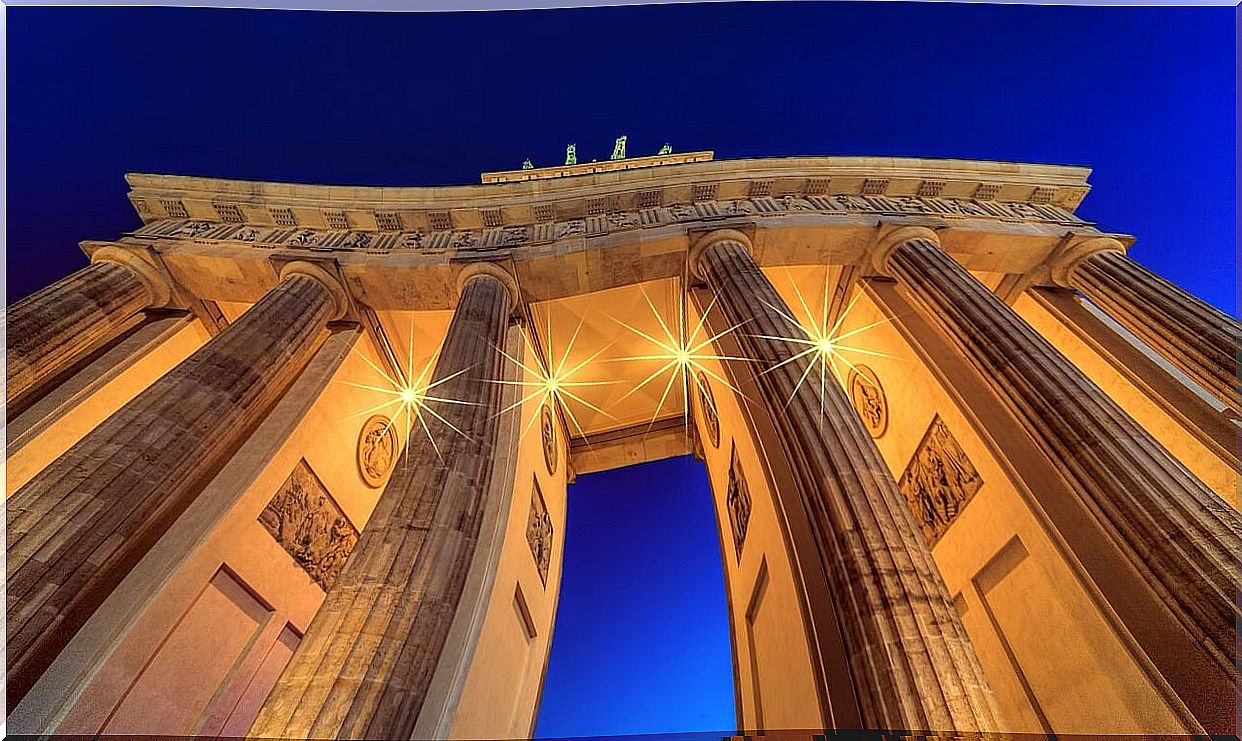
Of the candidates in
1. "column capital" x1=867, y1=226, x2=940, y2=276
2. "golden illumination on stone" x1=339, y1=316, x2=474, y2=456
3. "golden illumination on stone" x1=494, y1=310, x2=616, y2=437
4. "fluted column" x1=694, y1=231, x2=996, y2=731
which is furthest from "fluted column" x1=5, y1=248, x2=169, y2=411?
"column capital" x1=867, y1=226, x2=940, y2=276

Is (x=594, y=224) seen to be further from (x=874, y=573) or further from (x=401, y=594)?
(x=874, y=573)

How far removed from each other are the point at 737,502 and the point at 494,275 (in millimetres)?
6909

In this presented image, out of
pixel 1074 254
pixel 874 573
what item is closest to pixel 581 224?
pixel 874 573

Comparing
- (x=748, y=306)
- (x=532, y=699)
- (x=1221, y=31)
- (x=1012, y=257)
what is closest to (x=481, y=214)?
(x=748, y=306)

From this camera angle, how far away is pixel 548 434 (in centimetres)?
1324

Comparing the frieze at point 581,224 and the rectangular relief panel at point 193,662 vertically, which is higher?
the frieze at point 581,224

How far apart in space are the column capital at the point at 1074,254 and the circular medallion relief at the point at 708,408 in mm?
8010

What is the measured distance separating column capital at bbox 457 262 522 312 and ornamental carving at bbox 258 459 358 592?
4.80 metres

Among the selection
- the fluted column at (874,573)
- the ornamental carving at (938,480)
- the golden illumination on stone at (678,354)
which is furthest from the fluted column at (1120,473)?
the golden illumination on stone at (678,354)

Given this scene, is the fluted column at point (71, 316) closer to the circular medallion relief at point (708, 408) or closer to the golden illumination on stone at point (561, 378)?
the golden illumination on stone at point (561, 378)

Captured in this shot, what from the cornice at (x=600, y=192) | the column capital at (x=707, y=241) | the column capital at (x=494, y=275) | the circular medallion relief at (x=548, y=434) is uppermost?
the cornice at (x=600, y=192)

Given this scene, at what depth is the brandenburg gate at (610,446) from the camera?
16.9 feet

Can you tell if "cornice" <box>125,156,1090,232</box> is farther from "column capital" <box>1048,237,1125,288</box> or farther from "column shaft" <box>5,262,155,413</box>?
"column shaft" <box>5,262,155,413</box>

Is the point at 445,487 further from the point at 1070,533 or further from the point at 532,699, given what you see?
the point at 1070,533
